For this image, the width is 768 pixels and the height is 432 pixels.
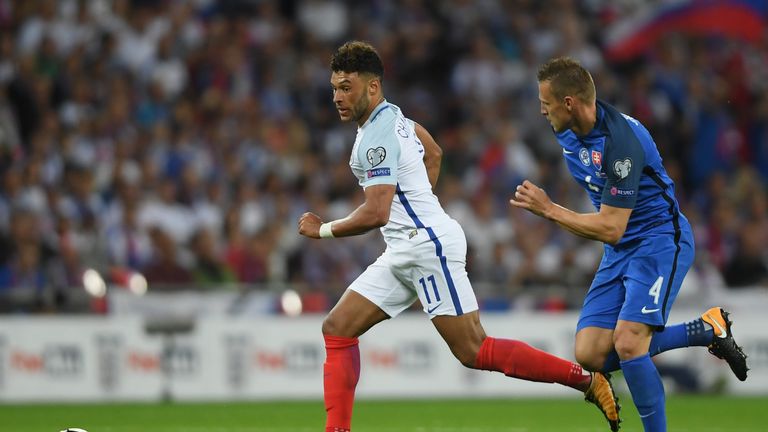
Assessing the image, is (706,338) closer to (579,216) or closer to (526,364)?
(526,364)

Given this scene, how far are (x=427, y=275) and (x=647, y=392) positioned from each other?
143cm

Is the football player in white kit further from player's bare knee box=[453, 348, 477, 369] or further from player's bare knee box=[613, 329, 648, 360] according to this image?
player's bare knee box=[613, 329, 648, 360]

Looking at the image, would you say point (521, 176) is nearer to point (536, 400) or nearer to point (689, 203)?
point (689, 203)

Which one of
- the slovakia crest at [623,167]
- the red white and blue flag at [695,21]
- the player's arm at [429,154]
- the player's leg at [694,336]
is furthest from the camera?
→ the red white and blue flag at [695,21]

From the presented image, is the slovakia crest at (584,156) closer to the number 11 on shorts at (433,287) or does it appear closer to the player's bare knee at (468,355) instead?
the number 11 on shorts at (433,287)

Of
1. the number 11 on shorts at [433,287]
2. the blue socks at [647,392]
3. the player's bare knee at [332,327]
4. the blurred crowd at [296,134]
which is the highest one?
the blurred crowd at [296,134]

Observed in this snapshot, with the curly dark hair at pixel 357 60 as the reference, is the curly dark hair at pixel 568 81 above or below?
below

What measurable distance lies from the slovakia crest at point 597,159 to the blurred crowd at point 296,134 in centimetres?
721

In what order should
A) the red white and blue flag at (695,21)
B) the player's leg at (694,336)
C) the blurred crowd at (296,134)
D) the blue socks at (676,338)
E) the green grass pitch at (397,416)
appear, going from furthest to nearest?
the red white and blue flag at (695,21), the blurred crowd at (296,134), the green grass pitch at (397,416), the blue socks at (676,338), the player's leg at (694,336)

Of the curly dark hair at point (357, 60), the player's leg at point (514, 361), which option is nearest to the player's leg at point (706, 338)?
the player's leg at point (514, 361)

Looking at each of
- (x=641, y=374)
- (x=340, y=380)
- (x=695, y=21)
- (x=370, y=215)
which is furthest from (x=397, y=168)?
(x=695, y=21)

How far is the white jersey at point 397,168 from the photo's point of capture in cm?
769

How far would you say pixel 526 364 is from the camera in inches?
318

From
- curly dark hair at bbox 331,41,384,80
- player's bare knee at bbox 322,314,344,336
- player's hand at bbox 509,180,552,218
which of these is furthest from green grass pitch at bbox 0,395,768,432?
curly dark hair at bbox 331,41,384,80
